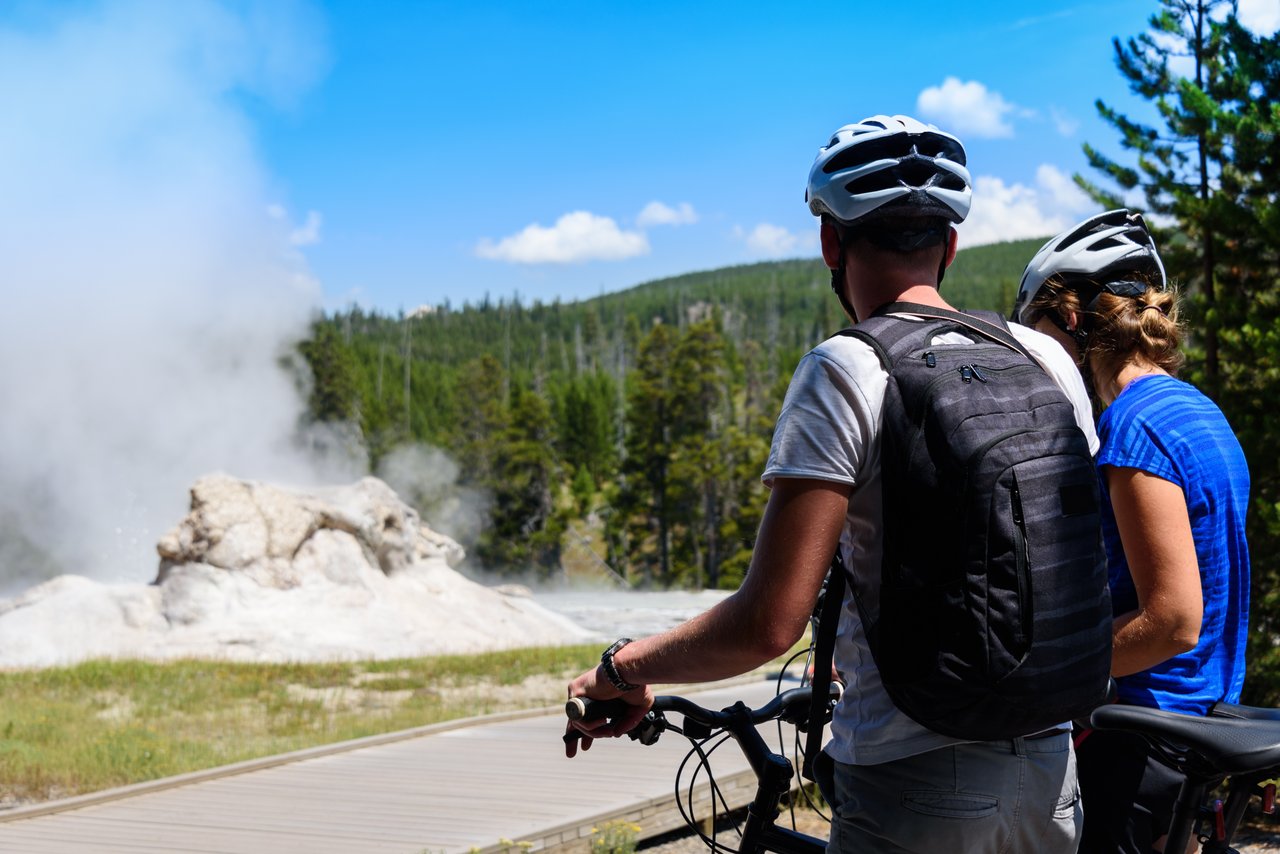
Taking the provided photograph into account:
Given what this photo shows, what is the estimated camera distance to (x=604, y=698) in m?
2.04

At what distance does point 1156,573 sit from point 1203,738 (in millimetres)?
301

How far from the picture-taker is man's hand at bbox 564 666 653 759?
2.02 m

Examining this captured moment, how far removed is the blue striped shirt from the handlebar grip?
1.03 m

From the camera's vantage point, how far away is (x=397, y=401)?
80875mm

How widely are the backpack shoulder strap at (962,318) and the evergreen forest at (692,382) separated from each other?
596 centimetres

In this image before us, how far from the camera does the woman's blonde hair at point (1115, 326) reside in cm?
255

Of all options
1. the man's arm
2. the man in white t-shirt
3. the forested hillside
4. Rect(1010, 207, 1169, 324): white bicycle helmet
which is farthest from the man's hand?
the forested hillside

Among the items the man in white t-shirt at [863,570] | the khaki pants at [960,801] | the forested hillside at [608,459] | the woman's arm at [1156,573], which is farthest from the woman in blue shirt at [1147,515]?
the forested hillside at [608,459]

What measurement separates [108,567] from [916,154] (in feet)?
111

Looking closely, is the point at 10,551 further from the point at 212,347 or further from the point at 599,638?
the point at 599,638

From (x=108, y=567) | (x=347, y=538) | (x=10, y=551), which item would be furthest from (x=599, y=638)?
(x=10, y=551)

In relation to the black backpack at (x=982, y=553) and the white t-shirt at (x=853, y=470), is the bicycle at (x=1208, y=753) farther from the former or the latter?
the white t-shirt at (x=853, y=470)

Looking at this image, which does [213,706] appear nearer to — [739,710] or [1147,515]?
[739,710]

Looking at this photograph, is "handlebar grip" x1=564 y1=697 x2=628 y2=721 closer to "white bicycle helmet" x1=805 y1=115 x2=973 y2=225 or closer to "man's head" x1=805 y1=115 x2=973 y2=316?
"man's head" x1=805 y1=115 x2=973 y2=316
